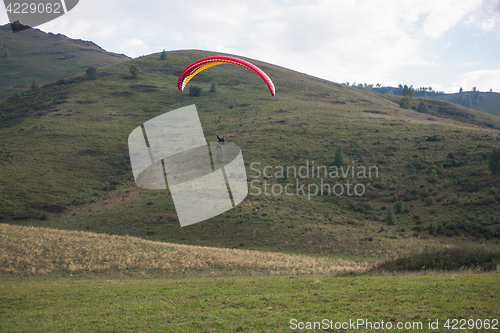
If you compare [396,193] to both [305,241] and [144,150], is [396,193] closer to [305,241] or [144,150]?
[305,241]

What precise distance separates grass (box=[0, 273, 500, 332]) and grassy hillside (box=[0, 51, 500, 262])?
515 inches

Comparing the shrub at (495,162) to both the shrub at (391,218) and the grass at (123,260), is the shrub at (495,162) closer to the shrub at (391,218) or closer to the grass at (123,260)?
the shrub at (391,218)

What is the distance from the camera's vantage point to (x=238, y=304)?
36.2 feet

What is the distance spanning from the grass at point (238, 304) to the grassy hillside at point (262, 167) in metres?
13.1

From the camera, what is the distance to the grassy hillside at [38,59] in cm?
10434

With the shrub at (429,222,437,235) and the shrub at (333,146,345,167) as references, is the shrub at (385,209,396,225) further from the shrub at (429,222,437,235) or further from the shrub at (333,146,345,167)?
the shrub at (333,146,345,167)

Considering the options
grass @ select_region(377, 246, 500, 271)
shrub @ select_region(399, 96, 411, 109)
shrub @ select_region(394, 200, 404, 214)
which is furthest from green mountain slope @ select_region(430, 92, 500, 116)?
grass @ select_region(377, 246, 500, 271)

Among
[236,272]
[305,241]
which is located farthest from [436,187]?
[236,272]

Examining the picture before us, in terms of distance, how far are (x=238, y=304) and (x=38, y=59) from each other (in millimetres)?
150103

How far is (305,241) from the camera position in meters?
28.0

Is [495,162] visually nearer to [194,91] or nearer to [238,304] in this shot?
[238,304]

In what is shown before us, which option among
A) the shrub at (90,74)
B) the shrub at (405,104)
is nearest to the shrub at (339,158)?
the shrub at (405,104)

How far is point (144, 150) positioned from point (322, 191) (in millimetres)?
32883

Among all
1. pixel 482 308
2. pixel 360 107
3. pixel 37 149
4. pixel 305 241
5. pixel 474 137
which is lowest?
pixel 305 241
